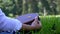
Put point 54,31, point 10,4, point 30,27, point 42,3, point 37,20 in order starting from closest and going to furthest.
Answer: point 30,27, point 37,20, point 54,31, point 10,4, point 42,3

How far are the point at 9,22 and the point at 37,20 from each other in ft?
0.92

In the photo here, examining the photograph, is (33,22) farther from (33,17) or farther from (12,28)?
(12,28)

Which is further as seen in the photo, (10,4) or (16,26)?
(10,4)

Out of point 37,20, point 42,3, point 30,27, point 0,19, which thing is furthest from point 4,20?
point 42,3

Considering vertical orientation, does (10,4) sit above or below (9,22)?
below

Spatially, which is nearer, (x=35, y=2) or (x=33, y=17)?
(x=33, y=17)

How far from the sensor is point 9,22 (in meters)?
1.55

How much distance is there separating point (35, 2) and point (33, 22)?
697 inches

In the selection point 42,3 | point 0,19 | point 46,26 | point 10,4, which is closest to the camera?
point 0,19

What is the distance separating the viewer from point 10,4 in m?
9.34

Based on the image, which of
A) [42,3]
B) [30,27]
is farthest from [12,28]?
[42,3]

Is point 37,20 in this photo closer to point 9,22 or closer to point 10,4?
point 9,22

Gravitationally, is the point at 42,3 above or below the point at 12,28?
below

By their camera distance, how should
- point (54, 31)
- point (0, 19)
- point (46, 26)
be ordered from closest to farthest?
point (0, 19)
point (54, 31)
point (46, 26)
